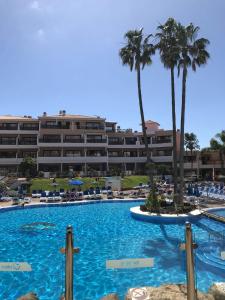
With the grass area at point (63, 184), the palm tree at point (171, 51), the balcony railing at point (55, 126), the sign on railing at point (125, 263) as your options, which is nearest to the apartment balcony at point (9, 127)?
the balcony railing at point (55, 126)

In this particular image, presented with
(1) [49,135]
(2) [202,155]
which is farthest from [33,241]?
(2) [202,155]

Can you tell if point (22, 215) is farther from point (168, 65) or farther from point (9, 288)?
point (168, 65)

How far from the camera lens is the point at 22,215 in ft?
78.3

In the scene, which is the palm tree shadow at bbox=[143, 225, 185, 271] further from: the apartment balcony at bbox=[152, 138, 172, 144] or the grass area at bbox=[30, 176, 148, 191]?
the apartment balcony at bbox=[152, 138, 172, 144]

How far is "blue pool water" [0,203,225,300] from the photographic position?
32.0 ft

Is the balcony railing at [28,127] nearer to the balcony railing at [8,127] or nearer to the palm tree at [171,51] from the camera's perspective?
the balcony railing at [8,127]

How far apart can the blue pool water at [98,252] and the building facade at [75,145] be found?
33.8 meters

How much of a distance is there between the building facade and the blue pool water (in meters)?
33.8

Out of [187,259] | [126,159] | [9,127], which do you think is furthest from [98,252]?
[9,127]

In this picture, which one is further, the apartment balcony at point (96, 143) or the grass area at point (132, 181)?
the apartment balcony at point (96, 143)

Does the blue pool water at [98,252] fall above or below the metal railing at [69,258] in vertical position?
below

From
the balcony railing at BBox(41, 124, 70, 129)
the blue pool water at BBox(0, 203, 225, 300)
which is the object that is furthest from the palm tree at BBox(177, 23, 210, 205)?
the balcony railing at BBox(41, 124, 70, 129)

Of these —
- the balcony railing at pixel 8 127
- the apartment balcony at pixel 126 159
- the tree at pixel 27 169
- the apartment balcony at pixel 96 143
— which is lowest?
the tree at pixel 27 169

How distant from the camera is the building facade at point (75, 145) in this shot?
187 ft
